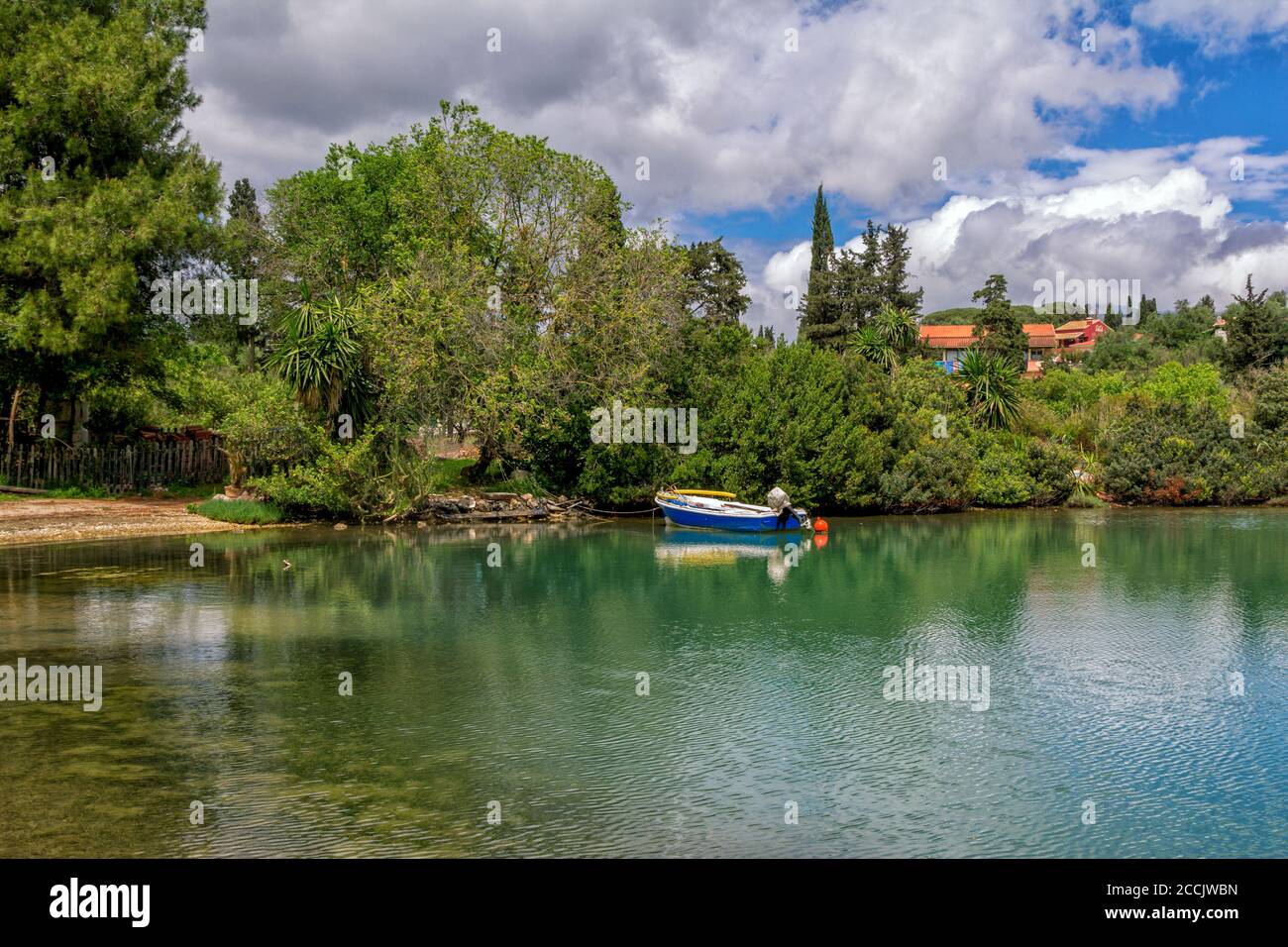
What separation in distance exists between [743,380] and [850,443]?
4.94m

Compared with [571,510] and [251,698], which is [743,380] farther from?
[251,698]

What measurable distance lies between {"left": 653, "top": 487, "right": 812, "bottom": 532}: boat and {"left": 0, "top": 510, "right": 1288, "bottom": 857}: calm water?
9.83 metres

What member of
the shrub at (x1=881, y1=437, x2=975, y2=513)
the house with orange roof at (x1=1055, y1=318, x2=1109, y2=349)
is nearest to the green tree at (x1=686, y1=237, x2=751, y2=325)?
the shrub at (x1=881, y1=437, x2=975, y2=513)

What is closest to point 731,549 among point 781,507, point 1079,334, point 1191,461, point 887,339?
point 781,507

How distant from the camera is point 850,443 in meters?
40.3

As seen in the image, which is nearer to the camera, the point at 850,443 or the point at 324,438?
the point at 324,438

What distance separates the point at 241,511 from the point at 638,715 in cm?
2553

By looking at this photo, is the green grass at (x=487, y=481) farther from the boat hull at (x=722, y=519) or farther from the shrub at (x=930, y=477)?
the shrub at (x=930, y=477)

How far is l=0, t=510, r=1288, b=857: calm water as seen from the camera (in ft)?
30.1

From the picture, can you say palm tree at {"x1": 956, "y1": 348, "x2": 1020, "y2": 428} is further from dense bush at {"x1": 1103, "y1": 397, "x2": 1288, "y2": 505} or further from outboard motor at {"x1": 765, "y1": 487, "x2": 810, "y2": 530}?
outboard motor at {"x1": 765, "y1": 487, "x2": 810, "y2": 530}

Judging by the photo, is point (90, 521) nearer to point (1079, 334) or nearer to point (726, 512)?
point (726, 512)

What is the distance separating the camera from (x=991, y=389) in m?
48.3

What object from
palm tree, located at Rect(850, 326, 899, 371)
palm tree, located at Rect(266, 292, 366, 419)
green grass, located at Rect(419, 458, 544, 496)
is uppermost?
palm tree, located at Rect(850, 326, 899, 371)

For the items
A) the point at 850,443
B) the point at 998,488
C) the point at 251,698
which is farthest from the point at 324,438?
the point at 998,488
